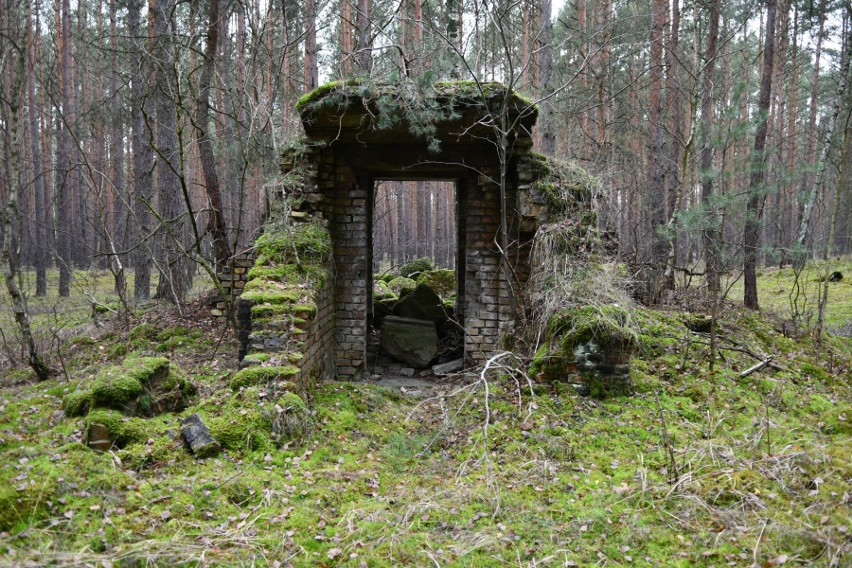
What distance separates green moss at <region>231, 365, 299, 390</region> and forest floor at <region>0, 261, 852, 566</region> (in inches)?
4.6

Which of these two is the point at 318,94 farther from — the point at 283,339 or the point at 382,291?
the point at 382,291

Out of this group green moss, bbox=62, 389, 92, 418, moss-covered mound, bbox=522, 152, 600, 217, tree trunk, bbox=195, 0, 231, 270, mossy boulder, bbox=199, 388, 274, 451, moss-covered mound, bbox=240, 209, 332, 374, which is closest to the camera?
mossy boulder, bbox=199, 388, 274, 451

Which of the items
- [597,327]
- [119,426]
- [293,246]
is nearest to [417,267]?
[293,246]

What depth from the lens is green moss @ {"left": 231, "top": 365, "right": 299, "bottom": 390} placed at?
488 cm

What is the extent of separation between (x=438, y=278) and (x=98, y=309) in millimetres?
6487

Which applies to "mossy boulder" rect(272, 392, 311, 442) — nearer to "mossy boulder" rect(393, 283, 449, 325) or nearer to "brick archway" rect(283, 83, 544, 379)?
"brick archway" rect(283, 83, 544, 379)

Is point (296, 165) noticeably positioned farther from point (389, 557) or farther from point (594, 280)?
point (389, 557)

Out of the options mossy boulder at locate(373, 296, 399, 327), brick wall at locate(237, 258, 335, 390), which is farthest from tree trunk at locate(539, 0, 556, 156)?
brick wall at locate(237, 258, 335, 390)

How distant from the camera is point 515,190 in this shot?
7.33m

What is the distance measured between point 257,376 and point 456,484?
208 cm

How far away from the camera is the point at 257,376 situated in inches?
193

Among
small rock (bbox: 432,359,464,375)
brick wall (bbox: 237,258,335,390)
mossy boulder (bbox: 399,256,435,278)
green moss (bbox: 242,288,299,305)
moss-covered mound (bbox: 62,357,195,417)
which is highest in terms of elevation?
mossy boulder (bbox: 399,256,435,278)

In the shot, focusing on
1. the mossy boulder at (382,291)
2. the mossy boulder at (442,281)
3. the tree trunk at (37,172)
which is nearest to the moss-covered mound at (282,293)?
the mossy boulder at (382,291)

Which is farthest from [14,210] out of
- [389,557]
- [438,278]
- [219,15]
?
[438,278]
